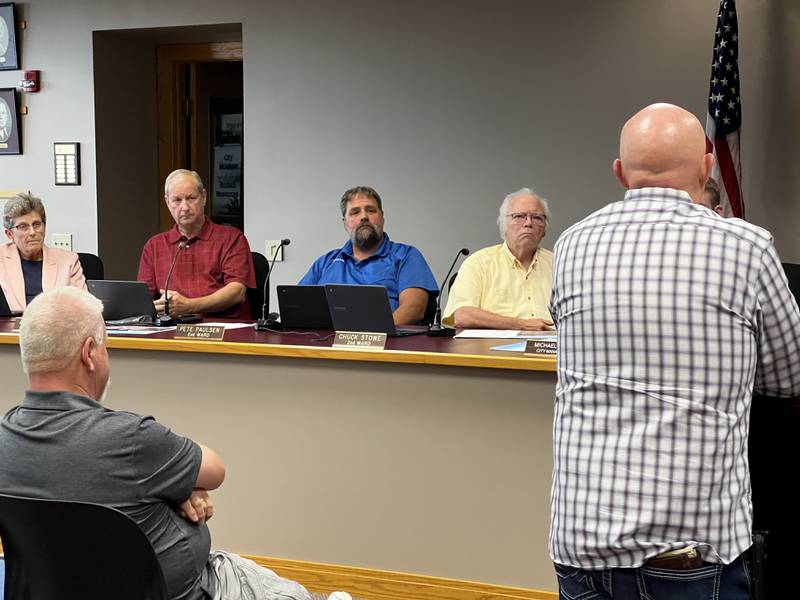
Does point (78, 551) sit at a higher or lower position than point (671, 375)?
lower

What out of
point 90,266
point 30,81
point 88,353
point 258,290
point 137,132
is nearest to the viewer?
point 88,353

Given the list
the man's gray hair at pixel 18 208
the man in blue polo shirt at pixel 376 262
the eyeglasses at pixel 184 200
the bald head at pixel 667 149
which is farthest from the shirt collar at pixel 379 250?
the bald head at pixel 667 149

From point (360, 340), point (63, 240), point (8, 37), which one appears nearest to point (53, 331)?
point (360, 340)

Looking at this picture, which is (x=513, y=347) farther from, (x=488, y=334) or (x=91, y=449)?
(x=91, y=449)

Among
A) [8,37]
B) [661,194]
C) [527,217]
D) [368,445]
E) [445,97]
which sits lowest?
[368,445]

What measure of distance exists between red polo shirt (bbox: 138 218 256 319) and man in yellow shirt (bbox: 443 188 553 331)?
91 centimetres

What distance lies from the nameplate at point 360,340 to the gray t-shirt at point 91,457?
1201 millimetres

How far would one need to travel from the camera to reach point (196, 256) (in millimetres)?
4016

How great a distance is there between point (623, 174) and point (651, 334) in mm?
269

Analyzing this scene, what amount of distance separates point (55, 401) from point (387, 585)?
59.1 inches

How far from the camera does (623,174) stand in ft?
4.62

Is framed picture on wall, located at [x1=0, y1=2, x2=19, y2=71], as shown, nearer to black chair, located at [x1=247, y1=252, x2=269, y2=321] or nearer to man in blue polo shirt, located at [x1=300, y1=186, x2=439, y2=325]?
black chair, located at [x1=247, y1=252, x2=269, y2=321]

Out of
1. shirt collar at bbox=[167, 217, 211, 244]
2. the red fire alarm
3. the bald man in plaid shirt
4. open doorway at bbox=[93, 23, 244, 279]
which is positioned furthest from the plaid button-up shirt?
the red fire alarm

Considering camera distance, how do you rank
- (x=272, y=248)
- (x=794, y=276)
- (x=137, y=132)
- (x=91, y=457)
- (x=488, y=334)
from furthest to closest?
(x=137, y=132)
(x=272, y=248)
(x=794, y=276)
(x=488, y=334)
(x=91, y=457)
